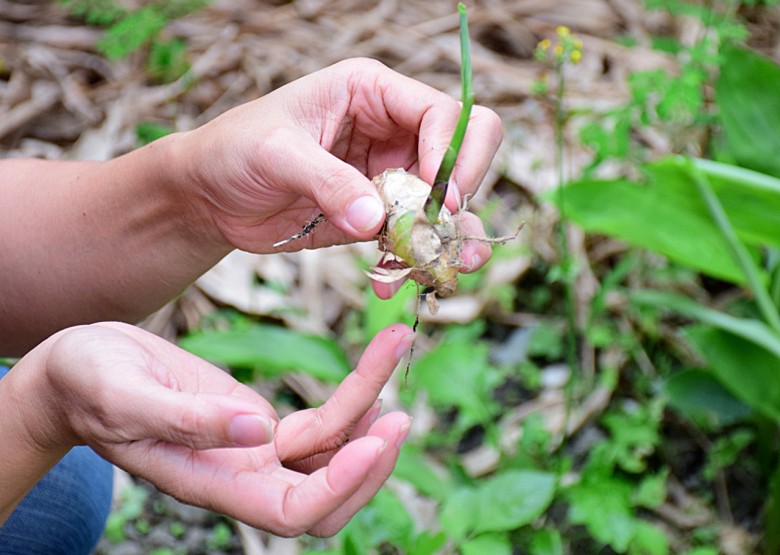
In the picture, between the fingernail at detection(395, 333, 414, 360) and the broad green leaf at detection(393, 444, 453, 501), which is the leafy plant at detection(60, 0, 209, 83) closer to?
the broad green leaf at detection(393, 444, 453, 501)

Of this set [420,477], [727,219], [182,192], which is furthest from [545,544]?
[182,192]

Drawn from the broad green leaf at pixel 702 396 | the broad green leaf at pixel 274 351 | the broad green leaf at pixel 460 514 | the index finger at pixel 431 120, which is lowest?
the broad green leaf at pixel 702 396

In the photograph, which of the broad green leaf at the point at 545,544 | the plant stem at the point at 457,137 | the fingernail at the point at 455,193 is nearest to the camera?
the plant stem at the point at 457,137

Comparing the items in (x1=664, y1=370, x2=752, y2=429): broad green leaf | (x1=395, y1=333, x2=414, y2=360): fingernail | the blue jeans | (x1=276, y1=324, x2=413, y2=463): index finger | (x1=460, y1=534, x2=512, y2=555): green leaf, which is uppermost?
(x1=395, y1=333, x2=414, y2=360): fingernail

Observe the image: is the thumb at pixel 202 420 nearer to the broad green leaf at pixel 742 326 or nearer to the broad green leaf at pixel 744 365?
the broad green leaf at pixel 742 326

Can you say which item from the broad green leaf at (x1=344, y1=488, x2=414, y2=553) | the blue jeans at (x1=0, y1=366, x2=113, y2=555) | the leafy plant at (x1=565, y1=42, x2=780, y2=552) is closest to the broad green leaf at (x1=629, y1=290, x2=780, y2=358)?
the leafy plant at (x1=565, y1=42, x2=780, y2=552)

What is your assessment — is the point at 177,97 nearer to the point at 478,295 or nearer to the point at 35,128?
the point at 35,128

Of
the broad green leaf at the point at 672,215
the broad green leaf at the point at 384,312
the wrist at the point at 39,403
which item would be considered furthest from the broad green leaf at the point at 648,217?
the wrist at the point at 39,403
